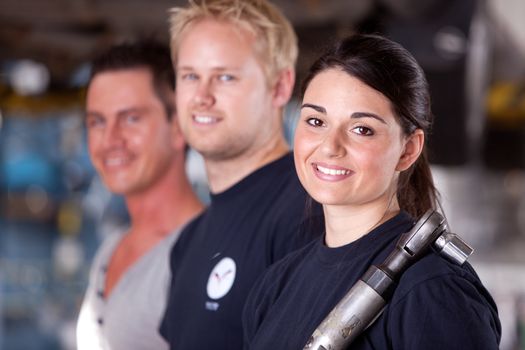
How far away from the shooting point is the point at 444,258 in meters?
1.03

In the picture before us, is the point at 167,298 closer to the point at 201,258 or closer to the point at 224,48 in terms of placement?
the point at 201,258

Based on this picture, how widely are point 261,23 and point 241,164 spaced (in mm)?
274

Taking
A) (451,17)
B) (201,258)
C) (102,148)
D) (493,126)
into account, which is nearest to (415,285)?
(201,258)

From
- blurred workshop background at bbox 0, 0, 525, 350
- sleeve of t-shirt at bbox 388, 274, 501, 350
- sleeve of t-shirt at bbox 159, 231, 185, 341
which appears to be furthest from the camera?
blurred workshop background at bbox 0, 0, 525, 350

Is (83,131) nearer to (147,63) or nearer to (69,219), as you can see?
(69,219)

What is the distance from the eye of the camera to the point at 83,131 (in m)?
7.80

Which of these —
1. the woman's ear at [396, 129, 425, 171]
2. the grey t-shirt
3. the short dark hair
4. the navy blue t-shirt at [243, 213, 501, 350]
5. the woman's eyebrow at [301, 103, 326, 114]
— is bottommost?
the grey t-shirt

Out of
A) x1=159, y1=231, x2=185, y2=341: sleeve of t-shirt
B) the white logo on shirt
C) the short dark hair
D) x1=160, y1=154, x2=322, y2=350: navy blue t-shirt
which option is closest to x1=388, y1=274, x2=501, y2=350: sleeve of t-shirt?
x1=160, y1=154, x2=322, y2=350: navy blue t-shirt

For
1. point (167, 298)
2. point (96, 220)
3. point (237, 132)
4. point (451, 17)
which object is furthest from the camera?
point (96, 220)

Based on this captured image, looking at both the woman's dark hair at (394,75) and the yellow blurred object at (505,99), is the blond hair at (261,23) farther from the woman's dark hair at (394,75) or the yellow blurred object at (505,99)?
the yellow blurred object at (505,99)

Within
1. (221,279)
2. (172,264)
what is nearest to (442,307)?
(221,279)

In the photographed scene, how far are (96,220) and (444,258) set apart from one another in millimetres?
6876

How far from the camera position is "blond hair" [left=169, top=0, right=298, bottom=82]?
1688 millimetres

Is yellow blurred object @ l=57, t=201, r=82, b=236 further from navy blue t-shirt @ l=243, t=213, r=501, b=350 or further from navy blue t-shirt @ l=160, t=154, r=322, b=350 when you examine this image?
navy blue t-shirt @ l=243, t=213, r=501, b=350
